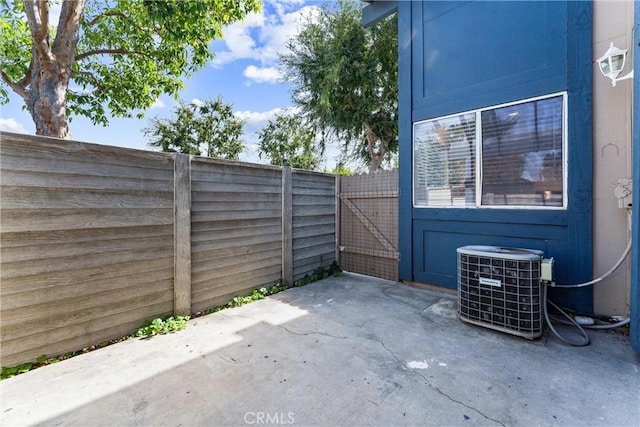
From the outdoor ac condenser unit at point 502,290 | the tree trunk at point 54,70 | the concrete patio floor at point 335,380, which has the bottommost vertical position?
the concrete patio floor at point 335,380

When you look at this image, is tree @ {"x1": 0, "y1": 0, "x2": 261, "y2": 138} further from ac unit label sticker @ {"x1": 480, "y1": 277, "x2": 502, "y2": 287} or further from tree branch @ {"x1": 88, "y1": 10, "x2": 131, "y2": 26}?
ac unit label sticker @ {"x1": 480, "y1": 277, "x2": 502, "y2": 287}

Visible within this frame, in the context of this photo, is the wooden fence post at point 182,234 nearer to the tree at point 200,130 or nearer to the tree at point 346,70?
the tree at point 346,70

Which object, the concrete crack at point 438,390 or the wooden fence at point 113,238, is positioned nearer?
the concrete crack at point 438,390

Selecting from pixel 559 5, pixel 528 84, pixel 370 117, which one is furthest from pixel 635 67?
pixel 370 117

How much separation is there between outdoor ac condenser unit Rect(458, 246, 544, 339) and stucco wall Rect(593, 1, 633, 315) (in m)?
0.81

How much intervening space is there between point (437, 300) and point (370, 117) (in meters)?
6.00

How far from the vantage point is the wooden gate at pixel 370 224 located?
458cm

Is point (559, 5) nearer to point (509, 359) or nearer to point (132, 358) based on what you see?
point (509, 359)

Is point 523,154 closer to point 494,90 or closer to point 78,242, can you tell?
point 494,90

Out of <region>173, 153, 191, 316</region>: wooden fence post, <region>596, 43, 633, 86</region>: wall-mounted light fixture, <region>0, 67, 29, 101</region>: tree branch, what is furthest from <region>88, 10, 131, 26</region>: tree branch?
<region>596, 43, 633, 86</region>: wall-mounted light fixture

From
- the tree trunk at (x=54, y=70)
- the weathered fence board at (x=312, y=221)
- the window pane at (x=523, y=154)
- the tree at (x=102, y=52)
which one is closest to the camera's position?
the window pane at (x=523, y=154)

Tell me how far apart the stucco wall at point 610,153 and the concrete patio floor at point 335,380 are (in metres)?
0.48

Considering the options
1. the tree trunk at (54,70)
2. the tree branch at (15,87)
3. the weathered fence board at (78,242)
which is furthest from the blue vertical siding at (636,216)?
the tree branch at (15,87)

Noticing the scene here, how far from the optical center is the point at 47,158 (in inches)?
86.4
